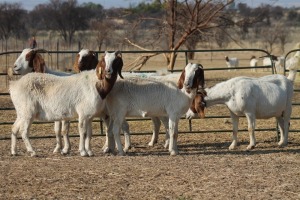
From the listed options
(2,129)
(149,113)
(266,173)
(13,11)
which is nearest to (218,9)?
(2,129)

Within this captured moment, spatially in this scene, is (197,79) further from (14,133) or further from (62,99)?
(14,133)

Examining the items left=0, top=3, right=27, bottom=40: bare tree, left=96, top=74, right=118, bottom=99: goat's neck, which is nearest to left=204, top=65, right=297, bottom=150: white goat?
left=96, top=74, right=118, bottom=99: goat's neck

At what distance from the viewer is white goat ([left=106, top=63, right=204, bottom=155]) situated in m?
11.1

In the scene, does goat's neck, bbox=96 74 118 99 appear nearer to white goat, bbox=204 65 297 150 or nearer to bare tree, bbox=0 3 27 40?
white goat, bbox=204 65 297 150

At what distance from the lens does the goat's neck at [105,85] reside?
35.1ft

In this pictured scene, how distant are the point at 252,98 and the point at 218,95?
650 millimetres

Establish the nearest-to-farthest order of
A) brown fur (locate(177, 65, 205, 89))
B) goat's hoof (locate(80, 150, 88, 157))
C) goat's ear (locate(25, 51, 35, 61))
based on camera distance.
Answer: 1. goat's hoof (locate(80, 150, 88, 157))
2. brown fur (locate(177, 65, 205, 89))
3. goat's ear (locate(25, 51, 35, 61))

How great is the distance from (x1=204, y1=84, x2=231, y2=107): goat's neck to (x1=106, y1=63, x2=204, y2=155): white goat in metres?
1.16

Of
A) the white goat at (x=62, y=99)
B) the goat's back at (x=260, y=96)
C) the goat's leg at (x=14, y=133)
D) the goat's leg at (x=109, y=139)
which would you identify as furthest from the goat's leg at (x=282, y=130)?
the goat's leg at (x=14, y=133)

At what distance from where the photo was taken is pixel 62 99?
10.9 meters

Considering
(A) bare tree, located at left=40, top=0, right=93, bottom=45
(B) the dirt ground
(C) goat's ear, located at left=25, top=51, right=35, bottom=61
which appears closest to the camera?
(B) the dirt ground

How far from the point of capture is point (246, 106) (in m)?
12.1

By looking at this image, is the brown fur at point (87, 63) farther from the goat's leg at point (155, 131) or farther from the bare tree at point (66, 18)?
the bare tree at point (66, 18)

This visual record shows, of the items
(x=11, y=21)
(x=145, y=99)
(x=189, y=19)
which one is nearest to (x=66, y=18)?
(x=11, y=21)
